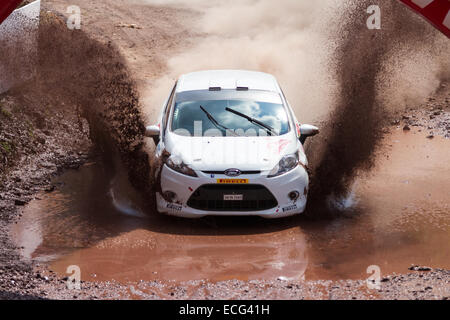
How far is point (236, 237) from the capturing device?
8.05 meters

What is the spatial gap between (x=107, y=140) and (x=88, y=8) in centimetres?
1057

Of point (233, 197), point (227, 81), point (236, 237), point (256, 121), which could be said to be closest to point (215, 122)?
point (256, 121)

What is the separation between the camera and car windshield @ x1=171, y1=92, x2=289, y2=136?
8922mm

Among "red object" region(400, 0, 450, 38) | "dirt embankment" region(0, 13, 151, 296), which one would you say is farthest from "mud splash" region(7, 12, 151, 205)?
"red object" region(400, 0, 450, 38)

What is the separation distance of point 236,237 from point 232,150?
3.57 feet

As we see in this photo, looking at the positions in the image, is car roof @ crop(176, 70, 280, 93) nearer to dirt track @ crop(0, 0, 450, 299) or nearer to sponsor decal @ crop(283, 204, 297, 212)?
sponsor decal @ crop(283, 204, 297, 212)

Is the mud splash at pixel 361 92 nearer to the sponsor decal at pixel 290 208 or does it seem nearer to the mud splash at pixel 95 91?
the sponsor decal at pixel 290 208

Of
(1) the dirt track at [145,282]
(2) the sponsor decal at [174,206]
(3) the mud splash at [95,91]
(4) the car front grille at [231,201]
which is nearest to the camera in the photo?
(1) the dirt track at [145,282]

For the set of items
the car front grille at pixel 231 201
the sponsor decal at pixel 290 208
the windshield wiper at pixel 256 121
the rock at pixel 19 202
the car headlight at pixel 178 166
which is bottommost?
the rock at pixel 19 202

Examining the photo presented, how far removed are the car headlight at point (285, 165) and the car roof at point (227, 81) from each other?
5.22 feet

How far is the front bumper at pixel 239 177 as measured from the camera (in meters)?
8.16

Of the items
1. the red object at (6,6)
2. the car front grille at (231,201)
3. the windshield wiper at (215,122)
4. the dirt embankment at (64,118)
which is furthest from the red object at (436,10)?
the dirt embankment at (64,118)

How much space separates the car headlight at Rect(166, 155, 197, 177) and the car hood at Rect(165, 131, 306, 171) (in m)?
0.04

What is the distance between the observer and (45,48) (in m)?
13.2
